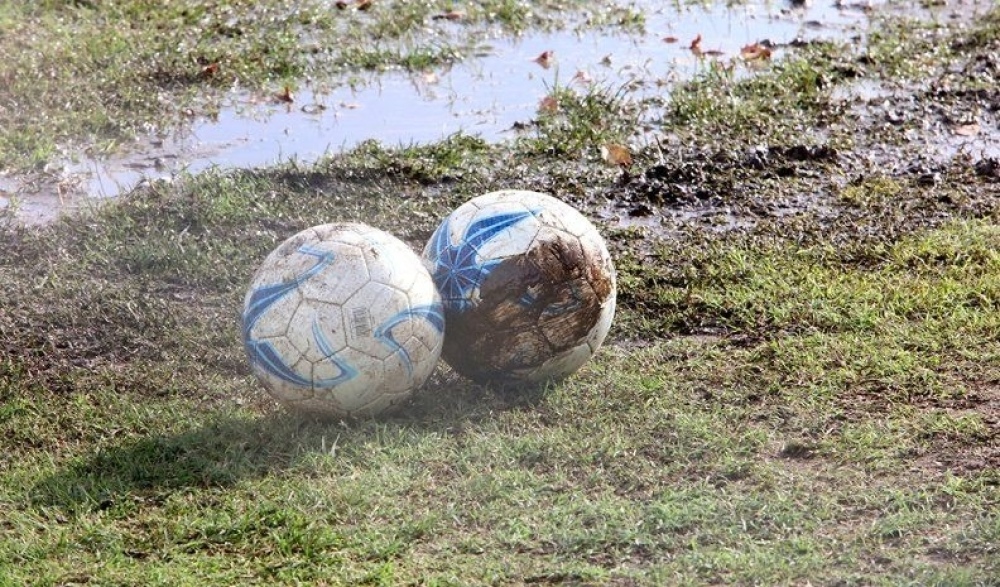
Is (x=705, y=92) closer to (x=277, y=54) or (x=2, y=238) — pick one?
(x=277, y=54)

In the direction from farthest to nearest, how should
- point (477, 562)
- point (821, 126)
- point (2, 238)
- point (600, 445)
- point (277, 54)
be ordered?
point (277, 54), point (821, 126), point (2, 238), point (600, 445), point (477, 562)

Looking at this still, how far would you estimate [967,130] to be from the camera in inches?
352

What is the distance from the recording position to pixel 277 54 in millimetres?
9812

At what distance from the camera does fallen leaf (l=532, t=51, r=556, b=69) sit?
9984 mm

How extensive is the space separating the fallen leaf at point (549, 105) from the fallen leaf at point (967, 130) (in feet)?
8.03

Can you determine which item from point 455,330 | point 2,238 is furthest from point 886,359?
point 2,238

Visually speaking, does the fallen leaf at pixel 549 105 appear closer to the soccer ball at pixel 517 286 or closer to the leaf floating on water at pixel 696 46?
the leaf floating on water at pixel 696 46

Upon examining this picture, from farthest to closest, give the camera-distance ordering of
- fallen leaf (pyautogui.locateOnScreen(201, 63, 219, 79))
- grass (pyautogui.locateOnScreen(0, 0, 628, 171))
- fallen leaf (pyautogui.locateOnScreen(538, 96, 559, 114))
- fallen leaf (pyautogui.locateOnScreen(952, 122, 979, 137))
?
fallen leaf (pyautogui.locateOnScreen(201, 63, 219, 79)), fallen leaf (pyautogui.locateOnScreen(538, 96, 559, 114)), fallen leaf (pyautogui.locateOnScreen(952, 122, 979, 137)), grass (pyautogui.locateOnScreen(0, 0, 628, 171))

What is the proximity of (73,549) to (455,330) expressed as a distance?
1664mm

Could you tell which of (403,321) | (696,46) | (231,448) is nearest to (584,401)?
(403,321)

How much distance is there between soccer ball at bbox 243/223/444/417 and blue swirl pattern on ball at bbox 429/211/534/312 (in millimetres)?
157

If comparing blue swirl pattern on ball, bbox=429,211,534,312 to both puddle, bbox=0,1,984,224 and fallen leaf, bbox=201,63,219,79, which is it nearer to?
puddle, bbox=0,1,984,224

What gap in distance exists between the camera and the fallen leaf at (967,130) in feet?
29.2

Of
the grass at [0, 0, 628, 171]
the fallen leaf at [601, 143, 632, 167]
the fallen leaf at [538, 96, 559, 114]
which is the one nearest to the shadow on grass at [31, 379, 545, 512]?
the fallen leaf at [601, 143, 632, 167]
